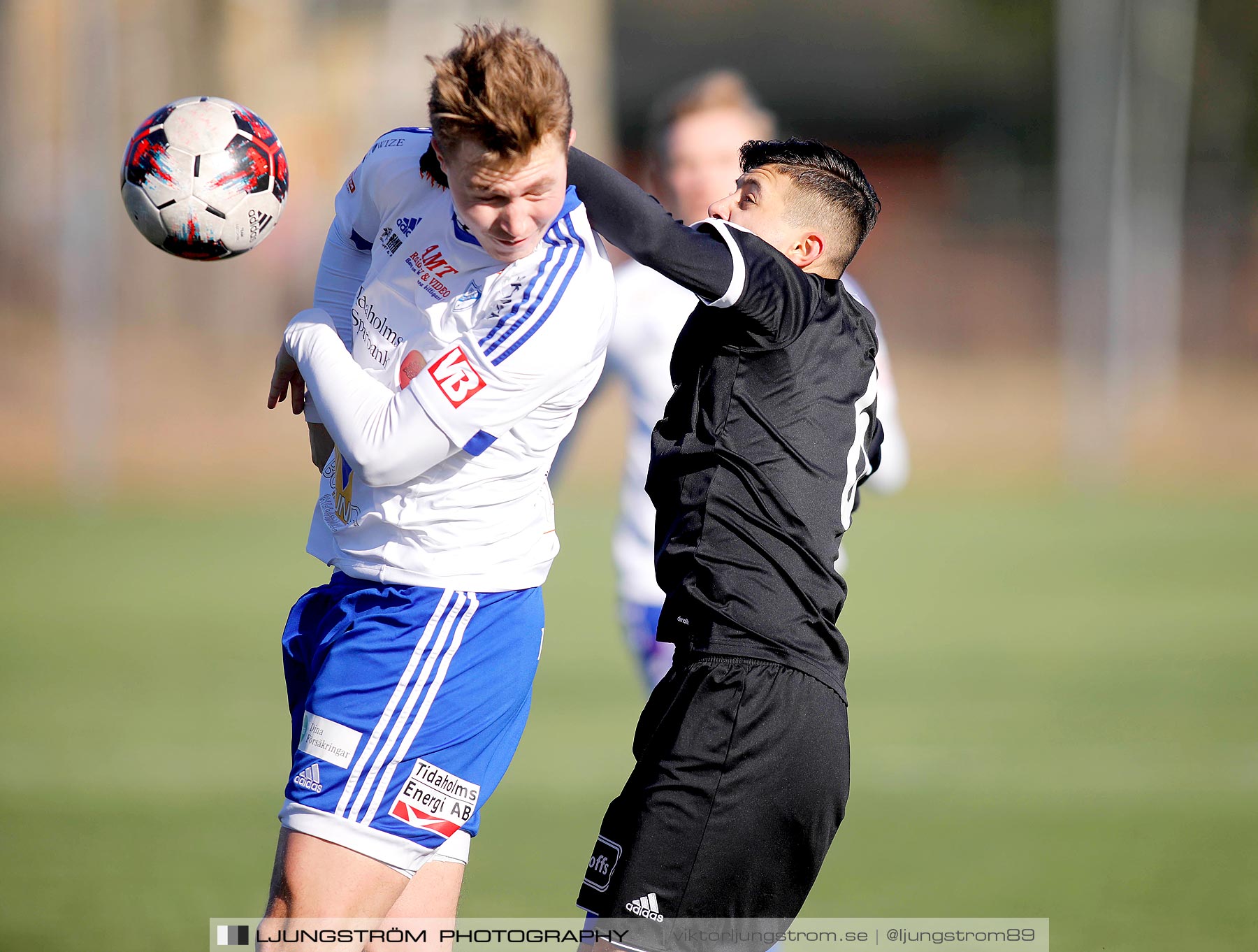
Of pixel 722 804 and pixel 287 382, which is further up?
pixel 287 382

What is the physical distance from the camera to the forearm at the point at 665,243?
276 cm

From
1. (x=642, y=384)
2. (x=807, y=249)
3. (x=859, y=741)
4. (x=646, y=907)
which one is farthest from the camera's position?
(x=859, y=741)

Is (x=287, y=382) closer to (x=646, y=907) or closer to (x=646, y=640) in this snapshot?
(x=646, y=907)

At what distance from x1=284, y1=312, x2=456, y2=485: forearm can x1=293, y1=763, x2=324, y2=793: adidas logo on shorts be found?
0.60 m

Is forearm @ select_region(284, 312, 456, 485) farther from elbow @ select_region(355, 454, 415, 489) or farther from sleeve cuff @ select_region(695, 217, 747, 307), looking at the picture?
sleeve cuff @ select_region(695, 217, 747, 307)

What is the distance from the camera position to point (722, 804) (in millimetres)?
2865

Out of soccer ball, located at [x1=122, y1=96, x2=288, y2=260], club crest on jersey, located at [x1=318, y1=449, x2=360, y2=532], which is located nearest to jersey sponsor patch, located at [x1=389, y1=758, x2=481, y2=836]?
club crest on jersey, located at [x1=318, y1=449, x2=360, y2=532]

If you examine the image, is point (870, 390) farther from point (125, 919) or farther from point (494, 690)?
point (125, 919)

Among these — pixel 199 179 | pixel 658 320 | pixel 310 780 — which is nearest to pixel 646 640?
pixel 658 320

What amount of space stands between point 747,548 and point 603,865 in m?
0.74

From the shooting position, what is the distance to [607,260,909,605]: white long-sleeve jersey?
4.58m

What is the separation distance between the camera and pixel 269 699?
8297 mm

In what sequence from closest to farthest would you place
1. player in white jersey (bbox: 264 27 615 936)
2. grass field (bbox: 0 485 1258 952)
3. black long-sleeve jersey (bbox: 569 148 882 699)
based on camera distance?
player in white jersey (bbox: 264 27 615 936), black long-sleeve jersey (bbox: 569 148 882 699), grass field (bbox: 0 485 1258 952)

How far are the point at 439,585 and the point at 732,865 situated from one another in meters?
0.86
